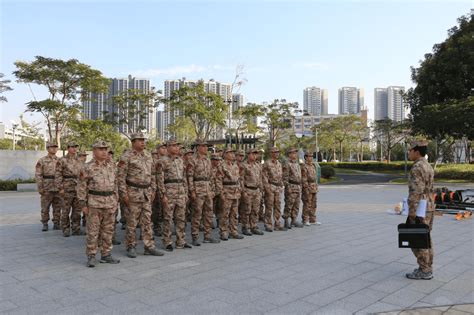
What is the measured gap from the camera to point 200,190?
7297 mm

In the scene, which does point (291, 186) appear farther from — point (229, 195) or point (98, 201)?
point (98, 201)

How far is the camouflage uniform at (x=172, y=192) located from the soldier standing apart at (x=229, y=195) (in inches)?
40.6

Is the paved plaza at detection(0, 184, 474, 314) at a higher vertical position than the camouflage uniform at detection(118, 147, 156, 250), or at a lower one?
lower

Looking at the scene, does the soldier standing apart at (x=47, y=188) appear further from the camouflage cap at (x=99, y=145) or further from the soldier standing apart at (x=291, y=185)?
the soldier standing apart at (x=291, y=185)

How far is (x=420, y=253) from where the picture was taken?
5.01 meters

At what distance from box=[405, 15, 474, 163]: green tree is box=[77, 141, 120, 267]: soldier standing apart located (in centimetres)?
2212

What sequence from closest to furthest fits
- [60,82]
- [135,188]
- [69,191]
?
[135,188], [69,191], [60,82]

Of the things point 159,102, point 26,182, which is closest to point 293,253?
point 26,182

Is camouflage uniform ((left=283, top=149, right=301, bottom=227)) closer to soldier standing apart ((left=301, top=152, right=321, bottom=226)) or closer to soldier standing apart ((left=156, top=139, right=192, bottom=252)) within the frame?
soldier standing apart ((left=301, top=152, right=321, bottom=226))

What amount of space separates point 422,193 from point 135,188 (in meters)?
3.99

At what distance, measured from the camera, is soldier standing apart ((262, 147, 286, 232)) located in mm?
8609

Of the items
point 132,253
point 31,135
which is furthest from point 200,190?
point 31,135

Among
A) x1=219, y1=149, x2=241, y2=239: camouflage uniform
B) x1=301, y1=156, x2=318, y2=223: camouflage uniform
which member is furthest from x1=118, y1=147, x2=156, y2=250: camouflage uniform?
x1=301, y1=156, x2=318, y2=223: camouflage uniform

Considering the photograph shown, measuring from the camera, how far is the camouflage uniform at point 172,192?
661 centimetres
